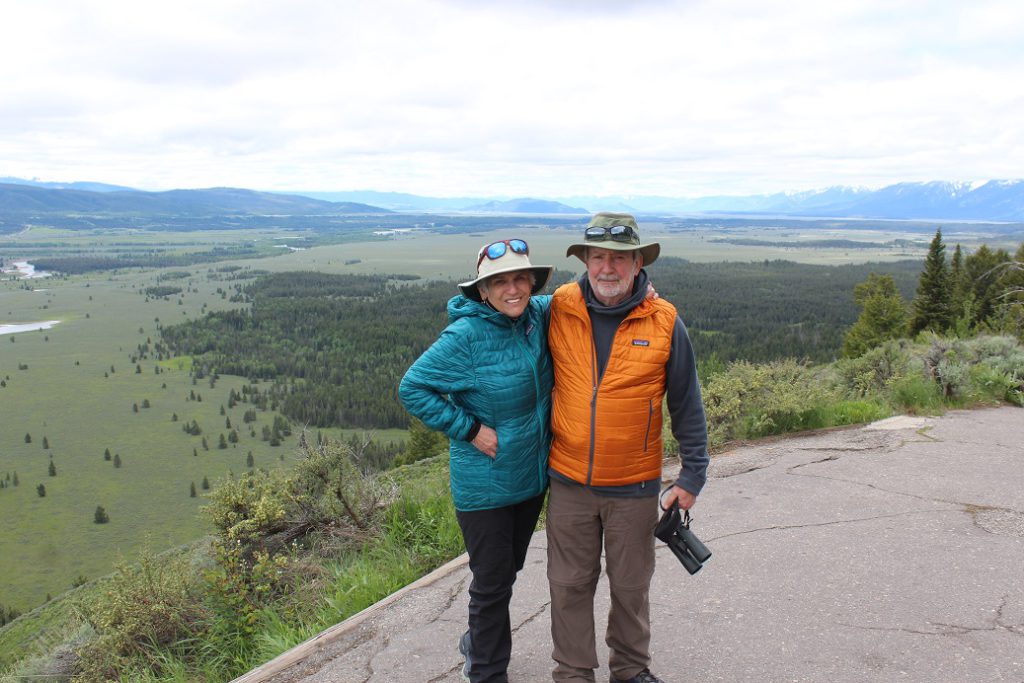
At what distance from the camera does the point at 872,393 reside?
9.48 meters

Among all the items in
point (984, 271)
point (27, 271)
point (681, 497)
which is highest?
point (681, 497)

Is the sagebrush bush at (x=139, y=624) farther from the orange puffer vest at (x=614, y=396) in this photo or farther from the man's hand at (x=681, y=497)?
the man's hand at (x=681, y=497)

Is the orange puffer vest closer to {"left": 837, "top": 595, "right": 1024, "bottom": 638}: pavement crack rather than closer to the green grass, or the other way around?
{"left": 837, "top": 595, "right": 1024, "bottom": 638}: pavement crack

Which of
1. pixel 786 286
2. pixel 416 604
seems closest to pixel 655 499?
pixel 416 604

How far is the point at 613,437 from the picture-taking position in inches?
120

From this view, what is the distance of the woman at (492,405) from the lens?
307 centimetres

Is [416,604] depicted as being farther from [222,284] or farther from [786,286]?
[222,284]

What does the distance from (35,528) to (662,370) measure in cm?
3651

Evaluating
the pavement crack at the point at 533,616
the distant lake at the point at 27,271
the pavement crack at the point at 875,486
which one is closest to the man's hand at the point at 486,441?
the pavement crack at the point at 533,616

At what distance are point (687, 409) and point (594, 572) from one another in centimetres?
88

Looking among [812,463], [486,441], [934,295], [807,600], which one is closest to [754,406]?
[812,463]

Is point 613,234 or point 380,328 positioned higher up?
point 613,234

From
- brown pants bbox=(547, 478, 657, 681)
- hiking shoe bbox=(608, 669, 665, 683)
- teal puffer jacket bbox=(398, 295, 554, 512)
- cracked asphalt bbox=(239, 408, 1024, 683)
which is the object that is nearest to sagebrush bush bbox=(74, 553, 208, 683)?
cracked asphalt bbox=(239, 408, 1024, 683)

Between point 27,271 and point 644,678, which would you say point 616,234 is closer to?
point 644,678
